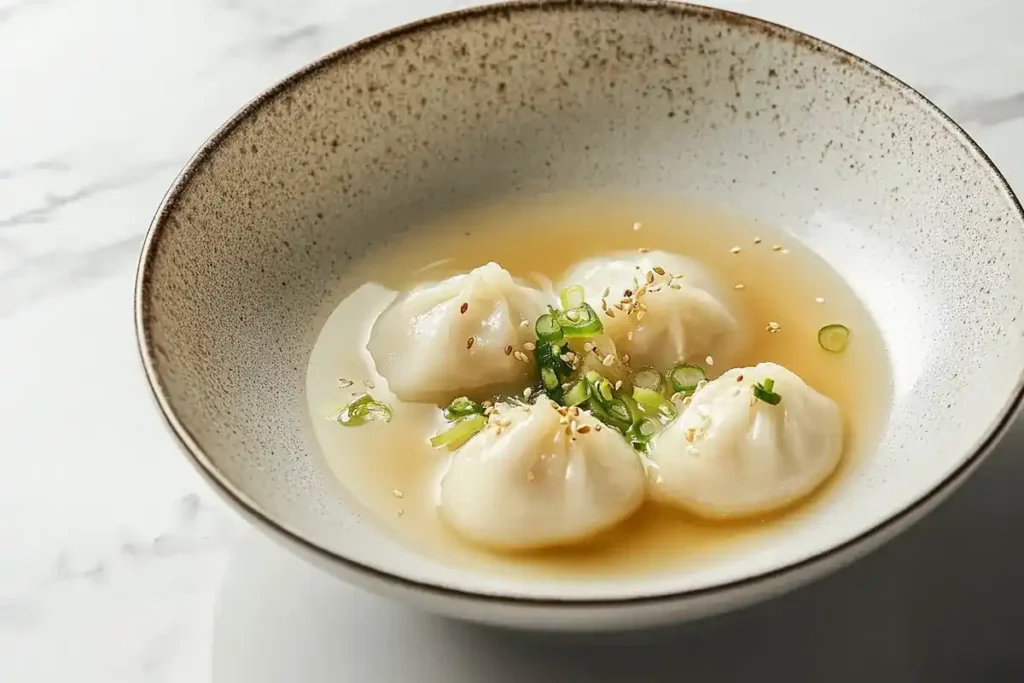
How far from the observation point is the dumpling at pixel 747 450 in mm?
1614

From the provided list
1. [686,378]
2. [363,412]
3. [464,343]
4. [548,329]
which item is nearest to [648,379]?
[686,378]

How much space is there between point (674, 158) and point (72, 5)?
5.39 feet

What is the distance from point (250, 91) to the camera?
2.60 m

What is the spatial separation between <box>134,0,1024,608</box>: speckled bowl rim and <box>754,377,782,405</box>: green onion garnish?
347 millimetres

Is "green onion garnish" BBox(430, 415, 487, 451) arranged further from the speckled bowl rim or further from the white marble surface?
the speckled bowl rim

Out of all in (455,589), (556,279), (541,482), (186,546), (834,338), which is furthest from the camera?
(556,279)

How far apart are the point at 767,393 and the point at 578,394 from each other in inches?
11.3

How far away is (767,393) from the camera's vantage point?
5.41 ft

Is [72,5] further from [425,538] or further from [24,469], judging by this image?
[425,538]

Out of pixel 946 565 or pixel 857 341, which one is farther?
pixel 857 341

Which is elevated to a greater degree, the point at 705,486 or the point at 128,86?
the point at 128,86

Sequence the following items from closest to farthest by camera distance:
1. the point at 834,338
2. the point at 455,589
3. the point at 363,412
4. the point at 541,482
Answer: the point at 455,589 < the point at 541,482 < the point at 363,412 < the point at 834,338

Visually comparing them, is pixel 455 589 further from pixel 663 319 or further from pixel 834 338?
pixel 834 338

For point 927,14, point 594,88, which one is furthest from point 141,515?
point 927,14
